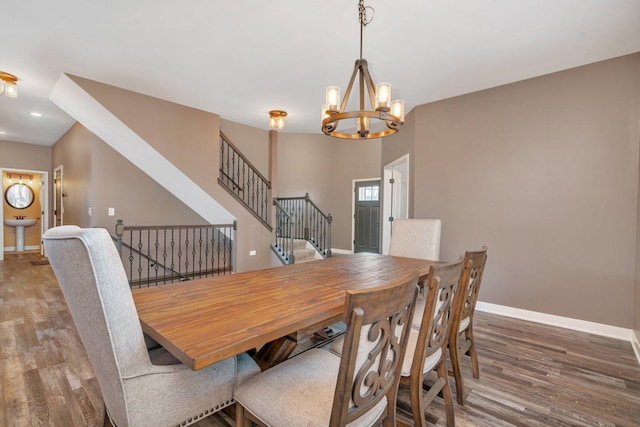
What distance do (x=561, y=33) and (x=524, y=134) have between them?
108 centimetres

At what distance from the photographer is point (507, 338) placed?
2.79 meters

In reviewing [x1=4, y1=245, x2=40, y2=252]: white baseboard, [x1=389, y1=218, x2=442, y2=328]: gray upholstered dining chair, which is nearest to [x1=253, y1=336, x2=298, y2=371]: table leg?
[x1=389, y1=218, x2=442, y2=328]: gray upholstered dining chair

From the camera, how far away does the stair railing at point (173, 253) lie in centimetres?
468

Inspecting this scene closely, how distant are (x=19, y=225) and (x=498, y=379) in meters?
10.1

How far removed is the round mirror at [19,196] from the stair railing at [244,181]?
616 cm

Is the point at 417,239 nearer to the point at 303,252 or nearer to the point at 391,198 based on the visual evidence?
the point at 391,198

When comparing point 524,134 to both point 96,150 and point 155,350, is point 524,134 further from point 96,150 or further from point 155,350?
point 96,150

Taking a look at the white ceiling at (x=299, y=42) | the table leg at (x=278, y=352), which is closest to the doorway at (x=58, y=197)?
the white ceiling at (x=299, y=42)

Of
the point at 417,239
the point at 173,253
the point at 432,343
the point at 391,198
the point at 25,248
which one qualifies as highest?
the point at 391,198

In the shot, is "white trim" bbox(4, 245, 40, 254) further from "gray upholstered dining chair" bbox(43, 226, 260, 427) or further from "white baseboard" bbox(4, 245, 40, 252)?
"gray upholstered dining chair" bbox(43, 226, 260, 427)

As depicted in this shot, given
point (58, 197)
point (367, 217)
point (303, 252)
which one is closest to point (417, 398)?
point (303, 252)

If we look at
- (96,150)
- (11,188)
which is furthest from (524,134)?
(11,188)

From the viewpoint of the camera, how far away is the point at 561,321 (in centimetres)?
306

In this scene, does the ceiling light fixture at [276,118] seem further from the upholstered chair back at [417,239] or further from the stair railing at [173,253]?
the upholstered chair back at [417,239]
